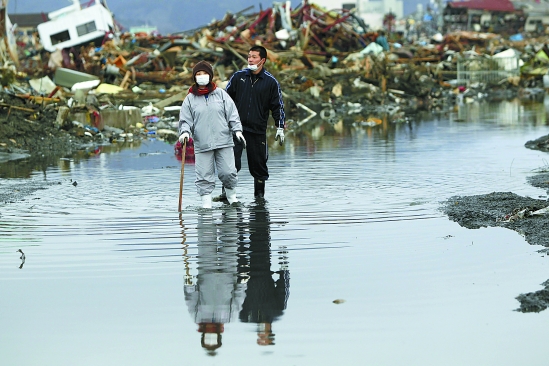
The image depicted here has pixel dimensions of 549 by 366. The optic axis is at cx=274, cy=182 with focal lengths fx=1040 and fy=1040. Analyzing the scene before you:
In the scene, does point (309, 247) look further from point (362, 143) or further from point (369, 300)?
point (362, 143)

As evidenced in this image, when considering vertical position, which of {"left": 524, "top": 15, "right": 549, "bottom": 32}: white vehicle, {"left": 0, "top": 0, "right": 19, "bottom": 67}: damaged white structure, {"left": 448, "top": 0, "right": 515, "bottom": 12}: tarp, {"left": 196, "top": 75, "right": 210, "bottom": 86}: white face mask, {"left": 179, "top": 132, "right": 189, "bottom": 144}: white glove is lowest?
{"left": 179, "top": 132, "right": 189, "bottom": 144}: white glove

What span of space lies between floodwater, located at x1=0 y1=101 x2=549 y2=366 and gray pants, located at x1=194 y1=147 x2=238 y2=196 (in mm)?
281

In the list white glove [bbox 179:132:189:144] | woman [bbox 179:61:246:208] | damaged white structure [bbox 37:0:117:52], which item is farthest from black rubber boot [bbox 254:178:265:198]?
damaged white structure [bbox 37:0:117:52]

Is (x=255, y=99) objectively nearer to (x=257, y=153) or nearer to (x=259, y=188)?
(x=257, y=153)

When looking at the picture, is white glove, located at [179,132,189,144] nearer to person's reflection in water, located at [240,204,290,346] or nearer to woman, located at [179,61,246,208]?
woman, located at [179,61,246,208]

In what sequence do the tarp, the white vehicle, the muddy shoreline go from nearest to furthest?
the muddy shoreline → the white vehicle → the tarp

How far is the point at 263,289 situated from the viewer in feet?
22.6

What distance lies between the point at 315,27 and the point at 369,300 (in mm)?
40700

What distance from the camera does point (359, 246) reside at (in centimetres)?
838

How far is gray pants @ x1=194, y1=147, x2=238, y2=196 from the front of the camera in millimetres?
11148

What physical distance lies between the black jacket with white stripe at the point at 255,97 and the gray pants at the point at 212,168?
0.66m

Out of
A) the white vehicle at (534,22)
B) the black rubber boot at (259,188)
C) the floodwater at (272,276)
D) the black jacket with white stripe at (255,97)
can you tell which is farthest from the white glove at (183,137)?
→ the white vehicle at (534,22)

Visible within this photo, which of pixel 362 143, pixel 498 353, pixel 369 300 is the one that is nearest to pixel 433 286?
pixel 369 300

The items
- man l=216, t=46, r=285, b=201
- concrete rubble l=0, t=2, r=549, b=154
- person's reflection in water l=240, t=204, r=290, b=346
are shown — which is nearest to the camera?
person's reflection in water l=240, t=204, r=290, b=346
